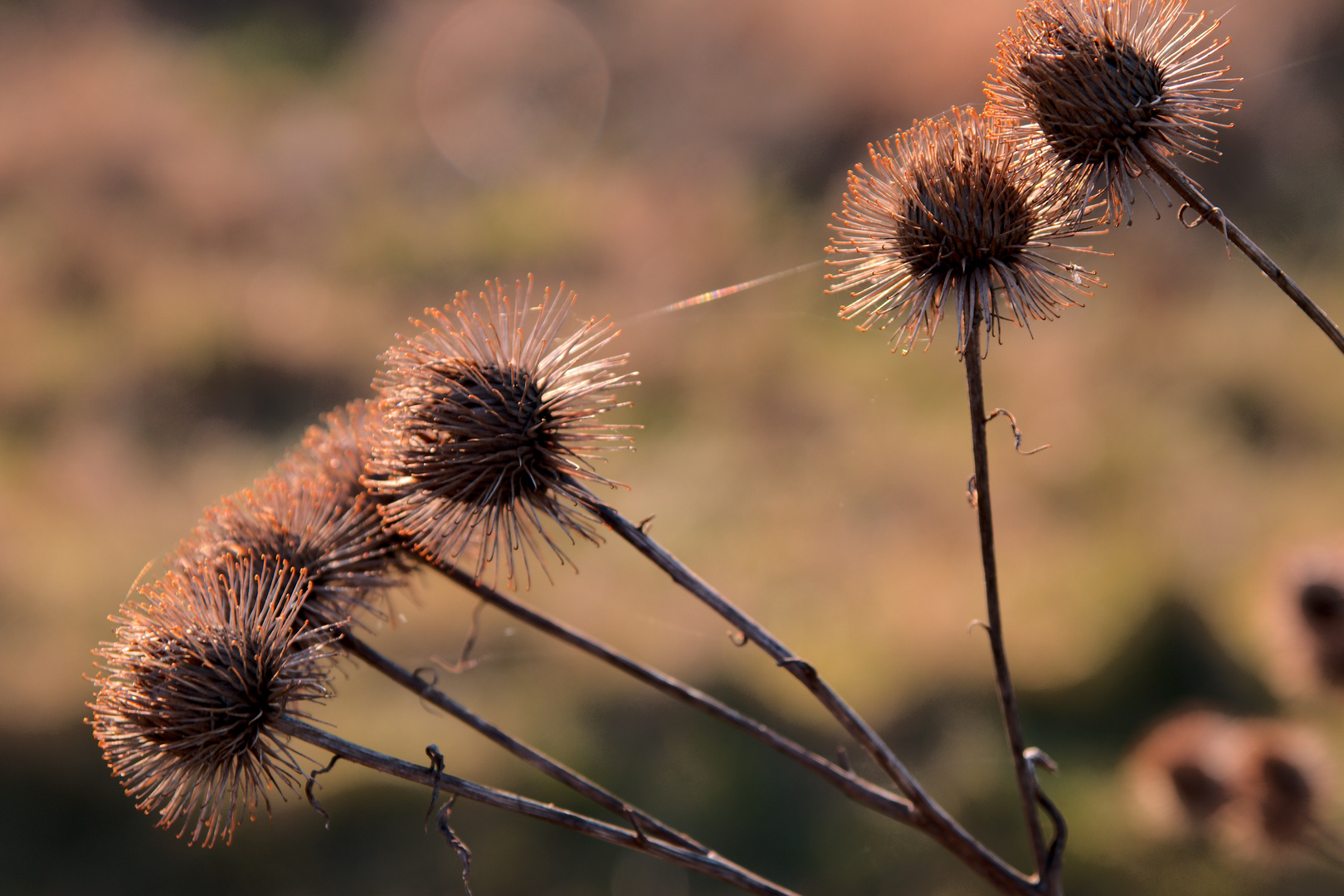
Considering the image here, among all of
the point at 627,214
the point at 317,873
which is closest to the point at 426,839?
the point at 317,873

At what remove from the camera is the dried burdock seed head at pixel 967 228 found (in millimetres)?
1644

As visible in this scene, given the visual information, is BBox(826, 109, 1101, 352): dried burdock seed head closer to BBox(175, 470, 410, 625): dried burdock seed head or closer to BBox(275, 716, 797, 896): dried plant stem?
BBox(275, 716, 797, 896): dried plant stem

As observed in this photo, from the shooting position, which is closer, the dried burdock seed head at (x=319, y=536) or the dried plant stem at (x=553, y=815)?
the dried plant stem at (x=553, y=815)

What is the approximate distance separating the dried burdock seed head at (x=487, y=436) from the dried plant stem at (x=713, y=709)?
0.33 feet

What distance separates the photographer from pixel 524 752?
1.70m

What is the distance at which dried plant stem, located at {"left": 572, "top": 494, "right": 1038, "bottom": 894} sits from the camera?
5.35 feet

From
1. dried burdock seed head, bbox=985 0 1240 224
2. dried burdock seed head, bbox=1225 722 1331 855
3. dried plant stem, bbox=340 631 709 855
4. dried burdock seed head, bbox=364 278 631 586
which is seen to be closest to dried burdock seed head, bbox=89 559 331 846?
dried plant stem, bbox=340 631 709 855

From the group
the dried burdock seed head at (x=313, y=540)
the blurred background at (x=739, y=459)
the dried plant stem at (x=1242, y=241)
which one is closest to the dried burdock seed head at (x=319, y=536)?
the dried burdock seed head at (x=313, y=540)

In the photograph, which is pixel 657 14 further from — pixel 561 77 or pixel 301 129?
pixel 301 129

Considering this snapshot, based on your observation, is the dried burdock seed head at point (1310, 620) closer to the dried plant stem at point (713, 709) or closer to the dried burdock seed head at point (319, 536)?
the dried plant stem at point (713, 709)

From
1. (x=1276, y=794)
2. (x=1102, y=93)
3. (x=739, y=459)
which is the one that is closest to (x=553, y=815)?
(x=1102, y=93)

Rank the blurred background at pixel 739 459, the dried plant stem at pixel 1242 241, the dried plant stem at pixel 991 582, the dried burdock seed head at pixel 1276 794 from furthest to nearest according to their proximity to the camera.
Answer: the blurred background at pixel 739 459 < the dried burdock seed head at pixel 1276 794 < the dried plant stem at pixel 991 582 < the dried plant stem at pixel 1242 241

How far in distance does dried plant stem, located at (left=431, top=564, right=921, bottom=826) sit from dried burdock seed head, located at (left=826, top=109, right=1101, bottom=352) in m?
0.72

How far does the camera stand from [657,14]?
525 inches
